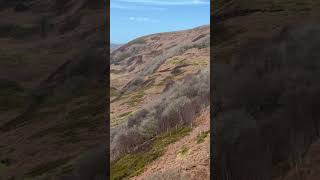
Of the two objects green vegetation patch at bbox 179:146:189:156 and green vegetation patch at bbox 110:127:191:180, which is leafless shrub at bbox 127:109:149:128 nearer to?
green vegetation patch at bbox 110:127:191:180

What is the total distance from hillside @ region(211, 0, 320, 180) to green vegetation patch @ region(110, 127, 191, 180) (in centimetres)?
213

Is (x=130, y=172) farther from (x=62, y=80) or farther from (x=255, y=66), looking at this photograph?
(x=62, y=80)

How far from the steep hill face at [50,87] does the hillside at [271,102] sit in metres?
5.48

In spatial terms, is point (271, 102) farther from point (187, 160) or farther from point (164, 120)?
point (164, 120)

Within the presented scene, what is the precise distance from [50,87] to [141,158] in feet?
65.0

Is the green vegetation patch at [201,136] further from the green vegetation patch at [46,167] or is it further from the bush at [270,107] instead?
the green vegetation patch at [46,167]

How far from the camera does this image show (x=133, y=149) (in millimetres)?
18641

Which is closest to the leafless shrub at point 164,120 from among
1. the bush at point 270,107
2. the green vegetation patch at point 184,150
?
the bush at point 270,107

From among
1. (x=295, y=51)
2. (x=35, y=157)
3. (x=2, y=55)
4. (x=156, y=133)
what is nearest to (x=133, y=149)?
(x=156, y=133)

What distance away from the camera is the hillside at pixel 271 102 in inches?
491

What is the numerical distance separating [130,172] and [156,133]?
13.3 ft

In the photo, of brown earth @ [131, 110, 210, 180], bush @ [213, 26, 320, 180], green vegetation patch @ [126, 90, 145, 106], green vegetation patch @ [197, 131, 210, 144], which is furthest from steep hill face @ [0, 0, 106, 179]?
bush @ [213, 26, 320, 180]

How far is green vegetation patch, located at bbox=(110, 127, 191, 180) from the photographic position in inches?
615

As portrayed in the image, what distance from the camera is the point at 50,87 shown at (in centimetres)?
3438
